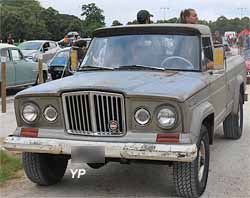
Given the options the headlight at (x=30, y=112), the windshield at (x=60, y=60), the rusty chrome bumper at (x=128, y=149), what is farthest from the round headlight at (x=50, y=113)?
the windshield at (x=60, y=60)

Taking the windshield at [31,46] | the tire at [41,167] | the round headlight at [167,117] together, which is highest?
the round headlight at [167,117]

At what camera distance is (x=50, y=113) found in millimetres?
6012

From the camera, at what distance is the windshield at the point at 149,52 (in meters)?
6.97

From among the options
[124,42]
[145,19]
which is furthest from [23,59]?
[124,42]

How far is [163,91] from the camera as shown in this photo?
568cm

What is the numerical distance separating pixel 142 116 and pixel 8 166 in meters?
2.51

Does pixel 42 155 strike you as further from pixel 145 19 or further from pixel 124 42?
pixel 145 19

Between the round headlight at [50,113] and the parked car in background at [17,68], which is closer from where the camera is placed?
the round headlight at [50,113]

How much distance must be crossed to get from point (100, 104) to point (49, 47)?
23679mm

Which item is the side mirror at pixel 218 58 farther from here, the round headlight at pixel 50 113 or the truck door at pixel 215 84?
the round headlight at pixel 50 113

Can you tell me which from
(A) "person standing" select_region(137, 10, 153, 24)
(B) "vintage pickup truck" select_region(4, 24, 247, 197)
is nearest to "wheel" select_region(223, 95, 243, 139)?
(A) "person standing" select_region(137, 10, 153, 24)

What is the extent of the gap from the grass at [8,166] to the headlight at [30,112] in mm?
1139

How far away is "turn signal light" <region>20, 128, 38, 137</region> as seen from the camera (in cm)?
602

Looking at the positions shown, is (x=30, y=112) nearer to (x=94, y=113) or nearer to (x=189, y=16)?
(x=94, y=113)
